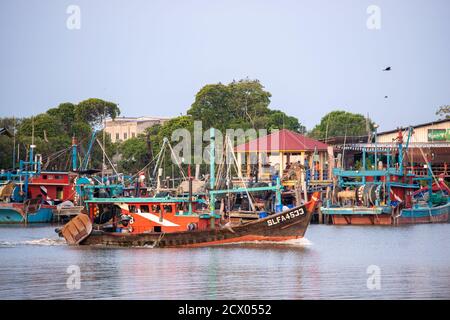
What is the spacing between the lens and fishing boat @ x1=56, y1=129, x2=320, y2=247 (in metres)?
40.9

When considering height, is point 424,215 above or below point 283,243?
above

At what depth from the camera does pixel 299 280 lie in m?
31.4

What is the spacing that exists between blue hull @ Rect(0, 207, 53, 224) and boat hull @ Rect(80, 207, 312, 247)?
85.5ft

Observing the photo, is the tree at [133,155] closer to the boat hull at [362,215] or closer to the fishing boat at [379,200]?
the fishing boat at [379,200]

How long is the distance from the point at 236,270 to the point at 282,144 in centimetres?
4290

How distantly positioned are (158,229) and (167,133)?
147ft

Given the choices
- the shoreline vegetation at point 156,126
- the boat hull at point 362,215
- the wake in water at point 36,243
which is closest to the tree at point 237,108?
the shoreline vegetation at point 156,126

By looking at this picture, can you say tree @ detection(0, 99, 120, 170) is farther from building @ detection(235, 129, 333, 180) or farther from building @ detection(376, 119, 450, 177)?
building @ detection(376, 119, 450, 177)

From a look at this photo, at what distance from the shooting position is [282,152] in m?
76.0

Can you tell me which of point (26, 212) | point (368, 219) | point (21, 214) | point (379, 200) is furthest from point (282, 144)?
point (21, 214)

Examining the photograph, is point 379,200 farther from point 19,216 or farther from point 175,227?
point 19,216

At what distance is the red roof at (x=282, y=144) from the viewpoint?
7562 cm
